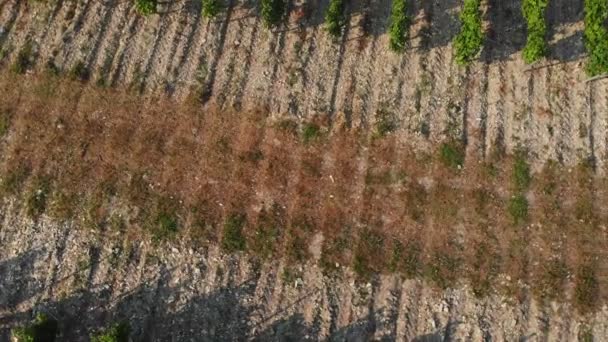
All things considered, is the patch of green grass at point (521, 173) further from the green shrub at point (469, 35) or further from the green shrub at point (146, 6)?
the green shrub at point (146, 6)

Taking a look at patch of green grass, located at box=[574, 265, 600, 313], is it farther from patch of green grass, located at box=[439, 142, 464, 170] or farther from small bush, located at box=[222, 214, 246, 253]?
small bush, located at box=[222, 214, 246, 253]

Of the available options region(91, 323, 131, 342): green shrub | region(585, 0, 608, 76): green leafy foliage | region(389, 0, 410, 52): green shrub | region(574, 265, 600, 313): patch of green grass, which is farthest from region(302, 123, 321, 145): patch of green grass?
region(574, 265, 600, 313): patch of green grass

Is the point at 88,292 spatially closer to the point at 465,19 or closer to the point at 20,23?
the point at 20,23

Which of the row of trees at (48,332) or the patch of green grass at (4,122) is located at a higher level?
the patch of green grass at (4,122)

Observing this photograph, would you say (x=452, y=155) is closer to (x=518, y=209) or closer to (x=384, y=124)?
(x=384, y=124)

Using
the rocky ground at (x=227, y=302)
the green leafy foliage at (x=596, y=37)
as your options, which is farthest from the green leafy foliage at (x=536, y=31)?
the rocky ground at (x=227, y=302)

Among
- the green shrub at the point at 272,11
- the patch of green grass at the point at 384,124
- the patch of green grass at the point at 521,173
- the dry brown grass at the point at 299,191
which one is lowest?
the dry brown grass at the point at 299,191

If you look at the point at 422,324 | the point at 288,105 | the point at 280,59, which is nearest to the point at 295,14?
the point at 280,59
